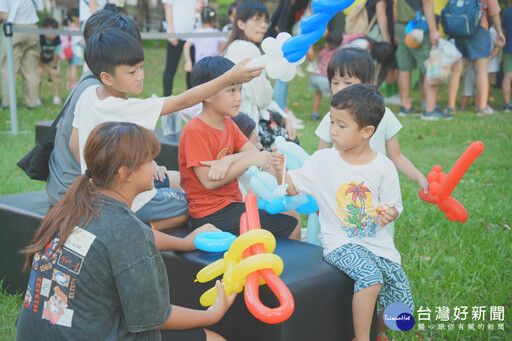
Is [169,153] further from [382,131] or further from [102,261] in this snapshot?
[102,261]

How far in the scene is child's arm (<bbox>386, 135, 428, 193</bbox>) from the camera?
2982 millimetres

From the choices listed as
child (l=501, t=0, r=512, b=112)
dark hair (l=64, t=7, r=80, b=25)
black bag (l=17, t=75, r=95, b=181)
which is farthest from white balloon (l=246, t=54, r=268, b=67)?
dark hair (l=64, t=7, r=80, b=25)

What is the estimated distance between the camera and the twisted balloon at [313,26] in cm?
246

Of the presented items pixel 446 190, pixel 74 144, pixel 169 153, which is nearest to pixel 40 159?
pixel 74 144

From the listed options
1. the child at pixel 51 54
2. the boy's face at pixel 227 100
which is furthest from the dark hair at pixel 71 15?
the boy's face at pixel 227 100

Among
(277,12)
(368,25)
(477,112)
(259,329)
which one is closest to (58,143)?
(259,329)

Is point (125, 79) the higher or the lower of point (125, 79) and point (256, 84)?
the higher

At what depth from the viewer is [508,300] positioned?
3191 millimetres

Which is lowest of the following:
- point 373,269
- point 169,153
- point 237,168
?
point 169,153

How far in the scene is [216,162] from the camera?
9.64 feet

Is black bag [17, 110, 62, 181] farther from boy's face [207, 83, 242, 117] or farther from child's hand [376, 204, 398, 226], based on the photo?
child's hand [376, 204, 398, 226]

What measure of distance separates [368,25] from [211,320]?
25.3 ft

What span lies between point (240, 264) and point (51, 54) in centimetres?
899

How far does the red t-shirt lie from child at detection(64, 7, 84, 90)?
25.7ft
